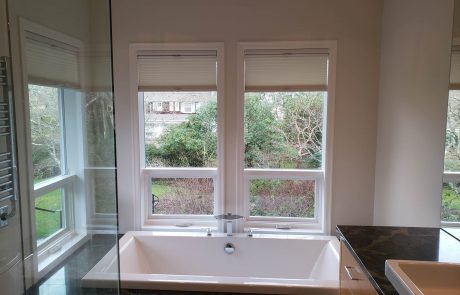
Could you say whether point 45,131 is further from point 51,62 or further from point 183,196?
point 183,196

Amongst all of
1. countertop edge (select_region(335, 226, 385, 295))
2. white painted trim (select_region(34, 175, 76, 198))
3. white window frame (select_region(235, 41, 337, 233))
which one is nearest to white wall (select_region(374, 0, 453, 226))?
Result: white window frame (select_region(235, 41, 337, 233))

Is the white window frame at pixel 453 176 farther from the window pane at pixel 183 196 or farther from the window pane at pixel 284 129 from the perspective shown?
the window pane at pixel 183 196

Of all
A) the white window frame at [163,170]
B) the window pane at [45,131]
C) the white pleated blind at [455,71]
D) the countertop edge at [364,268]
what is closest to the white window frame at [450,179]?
the white pleated blind at [455,71]

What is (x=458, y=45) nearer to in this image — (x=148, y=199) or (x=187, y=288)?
(x=187, y=288)

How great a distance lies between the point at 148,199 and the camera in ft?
9.34

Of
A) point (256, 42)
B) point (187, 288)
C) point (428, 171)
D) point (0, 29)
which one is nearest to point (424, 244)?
point (428, 171)

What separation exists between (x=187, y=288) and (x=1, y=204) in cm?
117

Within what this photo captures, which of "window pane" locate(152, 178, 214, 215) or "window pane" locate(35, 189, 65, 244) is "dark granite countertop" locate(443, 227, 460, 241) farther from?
"window pane" locate(35, 189, 65, 244)

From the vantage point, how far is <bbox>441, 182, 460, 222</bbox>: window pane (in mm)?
1571

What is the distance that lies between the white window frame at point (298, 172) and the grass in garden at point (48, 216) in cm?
137

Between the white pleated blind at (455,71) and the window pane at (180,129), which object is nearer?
the white pleated blind at (455,71)

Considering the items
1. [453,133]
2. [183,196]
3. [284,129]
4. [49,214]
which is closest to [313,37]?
[284,129]

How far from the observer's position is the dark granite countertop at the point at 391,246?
1222 millimetres

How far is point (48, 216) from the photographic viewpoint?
79.9 inches
